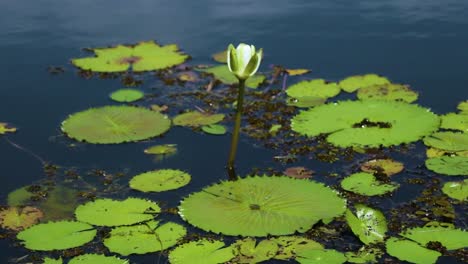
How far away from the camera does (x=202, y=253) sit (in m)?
4.00

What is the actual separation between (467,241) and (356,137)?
4.63 feet

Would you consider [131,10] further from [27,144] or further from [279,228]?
[279,228]

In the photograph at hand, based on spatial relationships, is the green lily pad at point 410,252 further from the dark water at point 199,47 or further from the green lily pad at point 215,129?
the green lily pad at point 215,129

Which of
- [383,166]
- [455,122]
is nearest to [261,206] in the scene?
[383,166]

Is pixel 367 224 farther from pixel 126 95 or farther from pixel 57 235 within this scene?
pixel 126 95

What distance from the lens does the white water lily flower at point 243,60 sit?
15.3ft

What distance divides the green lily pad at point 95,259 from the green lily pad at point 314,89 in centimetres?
253

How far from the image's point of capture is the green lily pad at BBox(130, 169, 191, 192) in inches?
185

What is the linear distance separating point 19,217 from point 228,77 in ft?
8.31

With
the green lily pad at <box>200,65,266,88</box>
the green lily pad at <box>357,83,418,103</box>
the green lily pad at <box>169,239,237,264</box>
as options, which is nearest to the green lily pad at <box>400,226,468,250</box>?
the green lily pad at <box>169,239,237,264</box>

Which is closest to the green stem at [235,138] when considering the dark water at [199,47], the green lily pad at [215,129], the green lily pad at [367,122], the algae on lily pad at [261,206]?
the dark water at [199,47]

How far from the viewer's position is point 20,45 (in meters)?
7.51

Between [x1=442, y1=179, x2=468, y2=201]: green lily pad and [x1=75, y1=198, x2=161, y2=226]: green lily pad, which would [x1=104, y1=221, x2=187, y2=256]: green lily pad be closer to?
[x1=75, y1=198, x2=161, y2=226]: green lily pad

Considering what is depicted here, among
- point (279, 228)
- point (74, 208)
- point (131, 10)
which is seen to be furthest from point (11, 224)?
point (131, 10)
